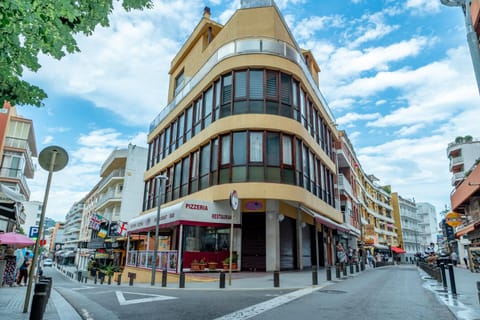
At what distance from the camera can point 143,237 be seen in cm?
2761

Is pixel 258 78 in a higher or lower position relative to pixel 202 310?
higher

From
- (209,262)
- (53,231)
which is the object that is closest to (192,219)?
(209,262)

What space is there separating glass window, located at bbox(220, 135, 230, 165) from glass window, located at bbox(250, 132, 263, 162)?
1.41m

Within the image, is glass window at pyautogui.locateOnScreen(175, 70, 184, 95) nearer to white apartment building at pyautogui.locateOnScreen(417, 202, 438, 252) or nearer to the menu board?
the menu board

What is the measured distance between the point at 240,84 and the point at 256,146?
4.05 meters

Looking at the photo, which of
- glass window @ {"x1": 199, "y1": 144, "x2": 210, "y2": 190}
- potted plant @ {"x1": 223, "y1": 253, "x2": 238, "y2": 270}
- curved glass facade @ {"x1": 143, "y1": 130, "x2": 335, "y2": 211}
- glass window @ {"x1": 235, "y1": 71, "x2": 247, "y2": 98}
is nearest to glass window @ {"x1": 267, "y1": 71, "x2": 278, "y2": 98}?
glass window @ {"x1": 235, "y1": 71, "x2": 247, "y2": 98}

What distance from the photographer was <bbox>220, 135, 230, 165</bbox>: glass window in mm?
18141

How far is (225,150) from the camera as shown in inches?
727

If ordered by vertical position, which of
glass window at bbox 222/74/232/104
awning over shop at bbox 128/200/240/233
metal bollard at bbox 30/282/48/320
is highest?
glass window at bbox 222/74/232/104

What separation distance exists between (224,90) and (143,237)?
15548 mm

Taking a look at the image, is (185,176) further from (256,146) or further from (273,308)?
(273,308)

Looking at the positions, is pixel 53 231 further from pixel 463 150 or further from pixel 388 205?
pixel 463 150

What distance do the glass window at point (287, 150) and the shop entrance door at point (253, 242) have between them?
3404 millimetres

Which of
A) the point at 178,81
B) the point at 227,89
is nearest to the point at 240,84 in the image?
the point at 227,89
